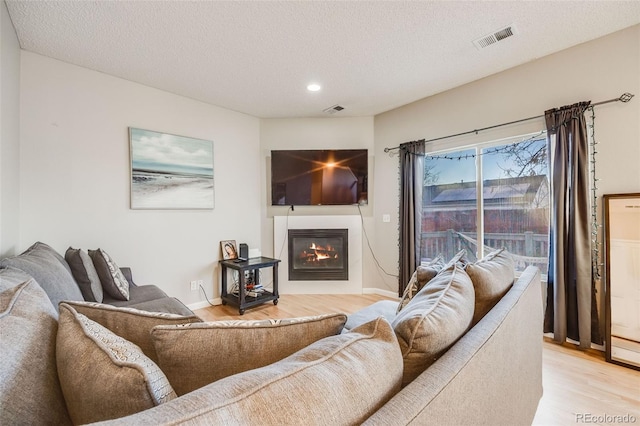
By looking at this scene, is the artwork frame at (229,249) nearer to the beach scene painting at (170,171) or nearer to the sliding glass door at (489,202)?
the beach scene painting at (170,171)

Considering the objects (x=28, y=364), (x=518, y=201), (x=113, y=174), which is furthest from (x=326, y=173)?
(x=28, y=364)

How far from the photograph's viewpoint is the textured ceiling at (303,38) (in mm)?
1930

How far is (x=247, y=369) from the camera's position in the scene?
0.69m

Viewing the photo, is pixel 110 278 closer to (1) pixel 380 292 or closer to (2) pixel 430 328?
(2) pixel 430 328

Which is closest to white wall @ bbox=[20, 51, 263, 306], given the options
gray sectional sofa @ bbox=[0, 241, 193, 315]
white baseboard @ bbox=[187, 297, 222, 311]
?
white baseboard @ bbox=[187, 297, 222, 311]

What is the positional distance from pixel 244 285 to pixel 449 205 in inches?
102

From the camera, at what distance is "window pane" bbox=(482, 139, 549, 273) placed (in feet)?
8.95

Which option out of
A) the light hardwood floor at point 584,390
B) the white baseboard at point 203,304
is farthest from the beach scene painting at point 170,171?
the light hardwood floor at point 584,390

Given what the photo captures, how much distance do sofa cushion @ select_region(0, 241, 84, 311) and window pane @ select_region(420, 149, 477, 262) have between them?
132 inches

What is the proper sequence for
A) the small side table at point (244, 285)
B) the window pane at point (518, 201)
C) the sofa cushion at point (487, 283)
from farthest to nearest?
the small side table at point (244, 285) → the window pane at point (518, 201) → the sofa cushion at point (487, 283)

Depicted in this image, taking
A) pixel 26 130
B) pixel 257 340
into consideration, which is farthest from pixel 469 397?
pixel 26 130

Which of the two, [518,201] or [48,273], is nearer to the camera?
[48,273]

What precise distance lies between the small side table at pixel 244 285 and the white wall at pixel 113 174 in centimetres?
17

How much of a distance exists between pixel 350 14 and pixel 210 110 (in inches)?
88.7
